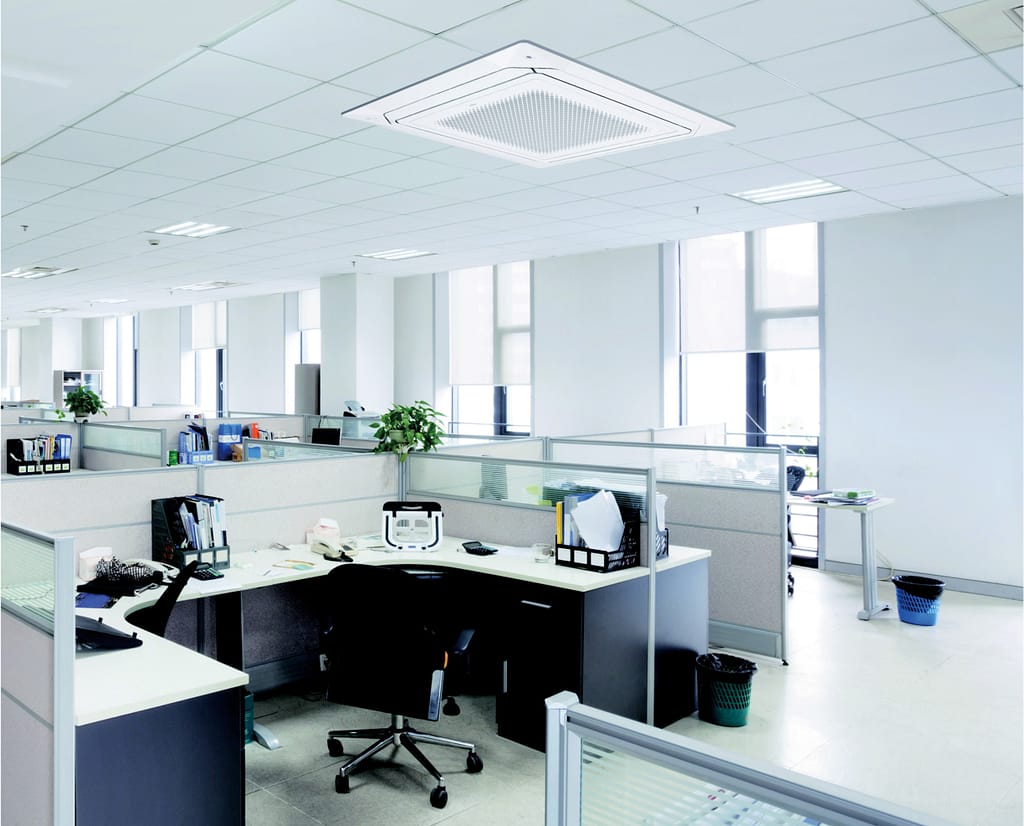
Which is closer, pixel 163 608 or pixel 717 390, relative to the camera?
pixel 163 608

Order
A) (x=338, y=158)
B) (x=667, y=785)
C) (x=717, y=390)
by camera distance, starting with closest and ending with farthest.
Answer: (x=667, y=785) < (x=338, y=158) < (x=717, y=390)

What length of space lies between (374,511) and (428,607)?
1487 mm

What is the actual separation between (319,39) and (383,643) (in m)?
2.05

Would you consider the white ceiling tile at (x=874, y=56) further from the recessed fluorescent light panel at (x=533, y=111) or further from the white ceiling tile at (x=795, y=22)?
the recessed fluorescent light panel at (x=533, y=111)

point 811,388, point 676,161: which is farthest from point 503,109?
point 811,388

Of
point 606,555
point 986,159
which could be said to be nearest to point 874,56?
point 986,159

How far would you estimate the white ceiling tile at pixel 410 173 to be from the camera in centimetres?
437

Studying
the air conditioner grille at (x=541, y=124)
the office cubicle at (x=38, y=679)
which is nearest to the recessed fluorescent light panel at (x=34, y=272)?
the air conditioner grille at (x=541, y=124)

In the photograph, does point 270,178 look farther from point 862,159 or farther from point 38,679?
point 38,679

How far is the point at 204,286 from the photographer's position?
10.1 metres

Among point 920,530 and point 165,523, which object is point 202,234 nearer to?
point 165,523

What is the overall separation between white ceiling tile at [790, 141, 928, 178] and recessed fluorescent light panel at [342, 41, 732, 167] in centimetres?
89

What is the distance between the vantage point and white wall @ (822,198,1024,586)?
5.24 meters

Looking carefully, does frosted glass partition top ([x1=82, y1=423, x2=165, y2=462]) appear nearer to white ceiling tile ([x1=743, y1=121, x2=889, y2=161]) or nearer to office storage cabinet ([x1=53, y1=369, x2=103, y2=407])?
white ceiling tile ([x1=743, y1=121, x2=889, y2=161])
